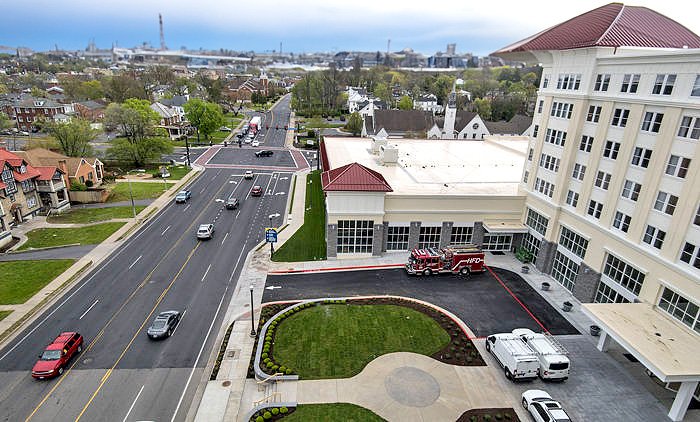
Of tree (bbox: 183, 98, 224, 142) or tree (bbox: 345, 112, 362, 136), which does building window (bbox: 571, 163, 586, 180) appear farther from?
tree (bbox: 183, 98, 224, 142)

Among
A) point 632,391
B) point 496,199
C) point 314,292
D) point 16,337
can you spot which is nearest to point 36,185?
point 16,337

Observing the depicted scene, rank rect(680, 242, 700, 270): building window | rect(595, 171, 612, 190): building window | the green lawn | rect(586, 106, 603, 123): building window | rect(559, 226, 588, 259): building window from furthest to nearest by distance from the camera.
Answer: the green lawn → rect(559, 226, 588, 259): building window → rect(586, 106, 603, 123): building window → rect(595, 171, 612, 190): building window → rect(680, 242, 700, 270): building window

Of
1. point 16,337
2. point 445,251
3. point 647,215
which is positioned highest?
point 647,215

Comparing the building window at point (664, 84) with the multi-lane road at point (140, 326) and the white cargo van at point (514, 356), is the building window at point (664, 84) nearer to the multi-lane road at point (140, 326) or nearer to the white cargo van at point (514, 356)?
the white cargo van at point (514, 356)

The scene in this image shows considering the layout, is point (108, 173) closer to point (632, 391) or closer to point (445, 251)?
point (445, 251)

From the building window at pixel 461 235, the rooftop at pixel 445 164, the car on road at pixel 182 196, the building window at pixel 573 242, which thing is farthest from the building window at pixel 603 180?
the car on road at pixel 182 196

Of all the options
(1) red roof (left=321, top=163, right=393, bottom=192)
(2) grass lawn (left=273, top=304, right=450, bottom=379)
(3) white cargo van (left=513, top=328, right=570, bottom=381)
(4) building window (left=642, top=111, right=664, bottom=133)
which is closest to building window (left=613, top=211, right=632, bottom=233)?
(4) building window (left=642, top=111, right=664, bottom=133)
